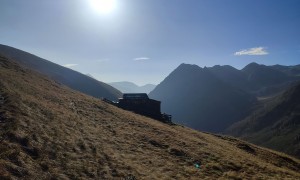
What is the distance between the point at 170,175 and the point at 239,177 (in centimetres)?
A: 773

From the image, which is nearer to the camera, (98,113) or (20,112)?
(20,112)

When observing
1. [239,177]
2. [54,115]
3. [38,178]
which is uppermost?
[54,115]

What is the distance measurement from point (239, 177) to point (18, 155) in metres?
19.7

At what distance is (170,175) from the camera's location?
24.4 metres

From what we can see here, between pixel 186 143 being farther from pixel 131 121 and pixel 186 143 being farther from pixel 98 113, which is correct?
pixel 98 113

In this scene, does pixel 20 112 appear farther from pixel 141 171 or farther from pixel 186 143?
pixel 186 143

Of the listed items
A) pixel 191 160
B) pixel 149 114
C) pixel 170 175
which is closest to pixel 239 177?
pixel 191 160

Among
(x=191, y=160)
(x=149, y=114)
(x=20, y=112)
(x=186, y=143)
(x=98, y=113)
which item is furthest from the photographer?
(x=149, y=114)

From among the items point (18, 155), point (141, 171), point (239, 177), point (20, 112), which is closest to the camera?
point (18, 155)

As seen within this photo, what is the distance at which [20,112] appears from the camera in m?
25.1

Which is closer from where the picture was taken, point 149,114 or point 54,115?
point 54,115

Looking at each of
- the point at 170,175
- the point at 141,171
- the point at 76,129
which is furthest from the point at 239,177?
the point at 76,129

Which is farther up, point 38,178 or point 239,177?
point 38,178

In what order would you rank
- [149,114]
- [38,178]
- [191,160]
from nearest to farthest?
[38,178] → [191,160] → [149,114]
